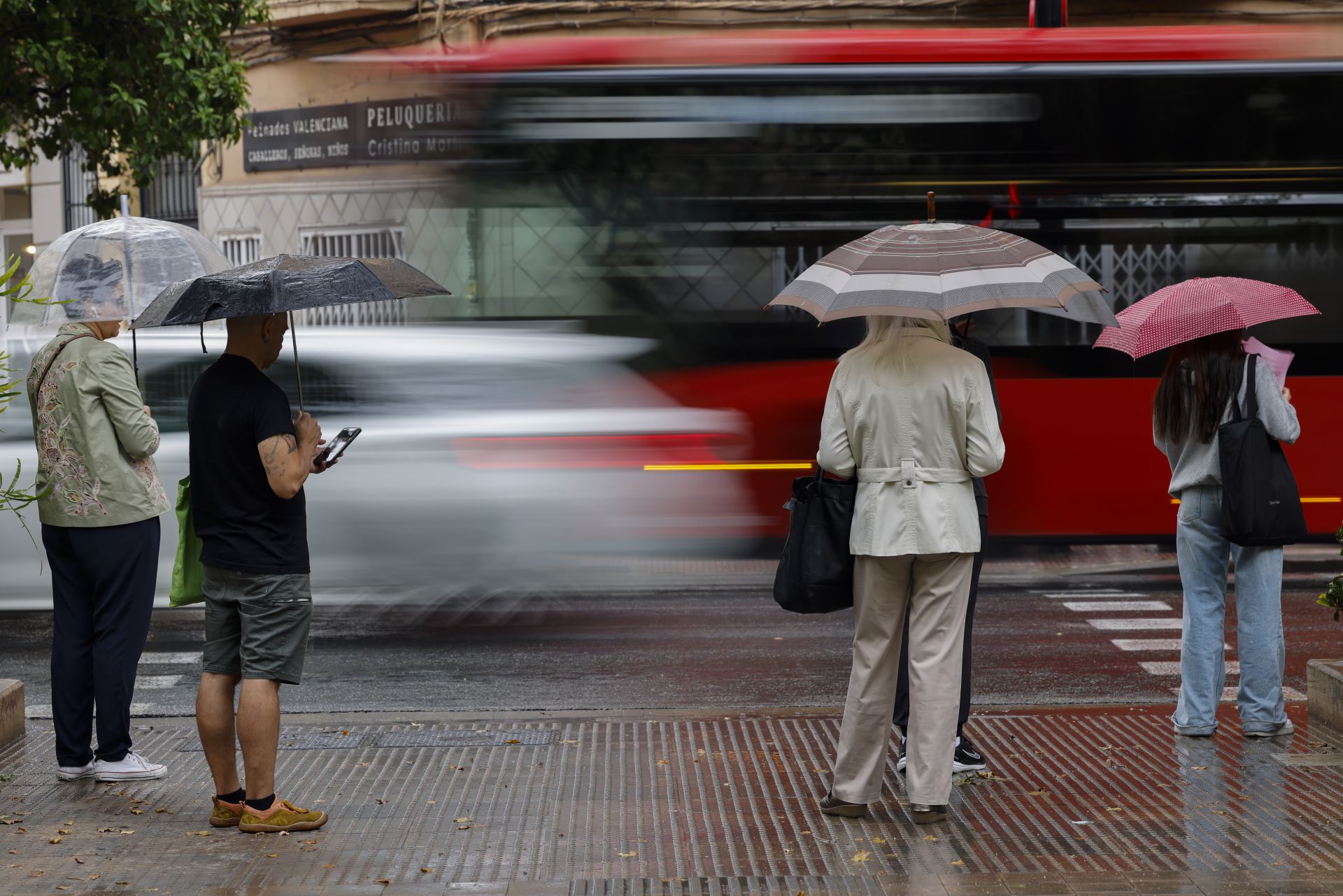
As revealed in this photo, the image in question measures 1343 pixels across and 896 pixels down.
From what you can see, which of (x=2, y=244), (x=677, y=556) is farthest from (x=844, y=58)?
(x=2, y=244)

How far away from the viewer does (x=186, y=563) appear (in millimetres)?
5297

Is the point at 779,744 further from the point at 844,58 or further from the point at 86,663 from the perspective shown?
the point at 844,58

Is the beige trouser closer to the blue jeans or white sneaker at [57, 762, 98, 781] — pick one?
the blue jeans

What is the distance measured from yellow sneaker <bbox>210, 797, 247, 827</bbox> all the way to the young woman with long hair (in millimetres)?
3638

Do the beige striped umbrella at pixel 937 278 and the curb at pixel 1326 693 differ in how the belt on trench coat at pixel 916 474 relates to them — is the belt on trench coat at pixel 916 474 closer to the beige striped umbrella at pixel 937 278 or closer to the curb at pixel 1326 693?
the beige striped umbrella at pixel 937 278

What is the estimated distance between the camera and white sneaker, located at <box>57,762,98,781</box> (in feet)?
18.8

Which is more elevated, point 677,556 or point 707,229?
point 707,229

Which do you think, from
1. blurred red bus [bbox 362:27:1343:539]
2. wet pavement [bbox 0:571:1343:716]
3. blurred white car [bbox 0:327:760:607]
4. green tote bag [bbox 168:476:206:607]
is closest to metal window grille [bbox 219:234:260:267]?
blurred red bus [bbox 362:27:1343:539]

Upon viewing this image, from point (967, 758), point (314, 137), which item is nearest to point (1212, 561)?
point (967, 758)

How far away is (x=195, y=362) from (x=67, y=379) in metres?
3.22

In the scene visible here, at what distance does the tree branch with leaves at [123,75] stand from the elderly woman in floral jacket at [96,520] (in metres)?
7.02

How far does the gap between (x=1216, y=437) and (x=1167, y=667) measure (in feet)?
7.29

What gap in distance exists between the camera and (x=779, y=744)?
242 inches

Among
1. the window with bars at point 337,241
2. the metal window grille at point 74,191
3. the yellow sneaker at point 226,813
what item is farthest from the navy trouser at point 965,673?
the metal window grille at point 74,191
